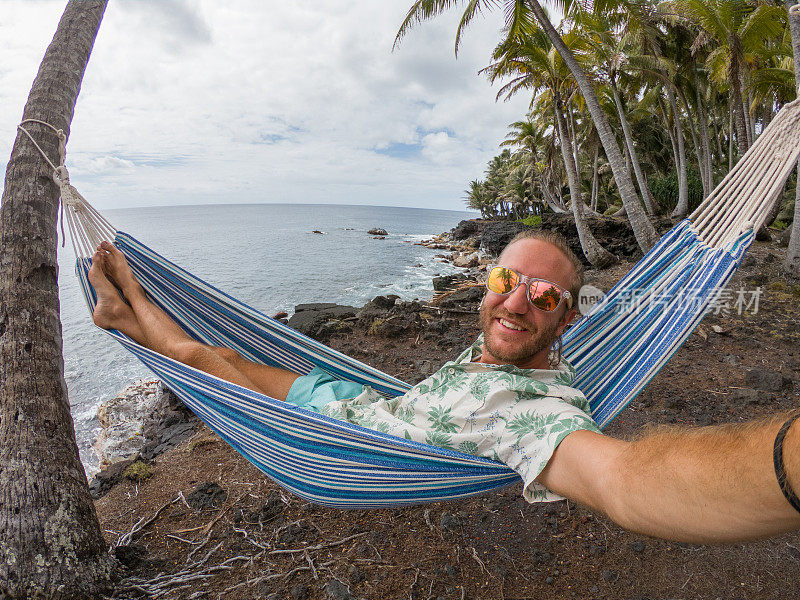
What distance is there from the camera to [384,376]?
1.99 m

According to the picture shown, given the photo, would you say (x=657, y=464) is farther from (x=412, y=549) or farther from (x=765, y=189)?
(x=765, y=189)

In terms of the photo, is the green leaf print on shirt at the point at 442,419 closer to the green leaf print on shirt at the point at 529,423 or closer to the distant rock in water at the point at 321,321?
the green leaf print on shirt at the point at 529,423

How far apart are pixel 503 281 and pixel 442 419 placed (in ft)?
1.59

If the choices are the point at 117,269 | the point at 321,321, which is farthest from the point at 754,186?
the point at 321,321

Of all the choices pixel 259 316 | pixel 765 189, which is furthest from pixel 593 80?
pixel 259 316

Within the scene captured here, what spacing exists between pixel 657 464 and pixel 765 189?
5.17 ft

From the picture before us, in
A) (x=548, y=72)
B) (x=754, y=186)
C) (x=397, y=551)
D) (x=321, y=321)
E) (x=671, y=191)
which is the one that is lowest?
(x=397, y=551)

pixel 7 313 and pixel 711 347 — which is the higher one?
pixel 7 313

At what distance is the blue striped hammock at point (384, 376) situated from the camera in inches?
53.9

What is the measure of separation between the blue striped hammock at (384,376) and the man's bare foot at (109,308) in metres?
0.05

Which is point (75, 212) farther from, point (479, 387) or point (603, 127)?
point (603, 127)

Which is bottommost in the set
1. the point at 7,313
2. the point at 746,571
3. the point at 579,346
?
the point at 746,571

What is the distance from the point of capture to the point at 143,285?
6.44ft

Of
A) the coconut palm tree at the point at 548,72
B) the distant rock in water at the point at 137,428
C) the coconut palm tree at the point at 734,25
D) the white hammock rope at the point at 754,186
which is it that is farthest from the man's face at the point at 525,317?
the coconut palm tree at the point at 734,25
